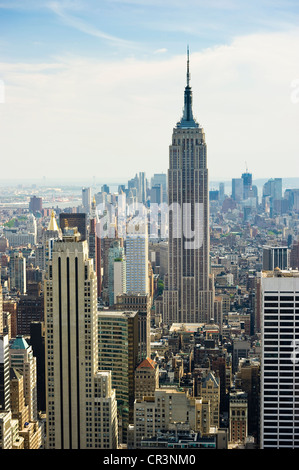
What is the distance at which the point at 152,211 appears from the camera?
9617mm

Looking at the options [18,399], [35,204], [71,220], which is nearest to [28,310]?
[71,220]

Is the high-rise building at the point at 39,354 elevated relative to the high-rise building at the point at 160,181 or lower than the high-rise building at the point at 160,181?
lower

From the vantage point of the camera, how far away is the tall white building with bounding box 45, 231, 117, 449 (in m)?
5.31

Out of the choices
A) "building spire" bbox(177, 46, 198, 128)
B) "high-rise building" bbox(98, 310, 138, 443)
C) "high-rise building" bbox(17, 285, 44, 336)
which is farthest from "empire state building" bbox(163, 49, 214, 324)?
"high-rise building" bbox(98, 310, 138, 443)

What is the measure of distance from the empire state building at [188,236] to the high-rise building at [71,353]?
20.3ft

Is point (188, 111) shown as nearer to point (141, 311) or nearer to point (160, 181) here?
point (160, 181)

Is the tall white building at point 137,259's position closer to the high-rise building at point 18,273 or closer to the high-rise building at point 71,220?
the high-rise building at point 18,273

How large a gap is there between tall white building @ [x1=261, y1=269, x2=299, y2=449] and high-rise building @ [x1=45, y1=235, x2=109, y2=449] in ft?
4.88

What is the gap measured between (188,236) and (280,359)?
7316 millimetres

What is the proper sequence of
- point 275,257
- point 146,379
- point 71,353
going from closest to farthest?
point 71,353
point 146,379
point 275,257

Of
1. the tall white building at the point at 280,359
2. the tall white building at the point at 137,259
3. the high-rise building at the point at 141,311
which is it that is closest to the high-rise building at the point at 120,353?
the high-rise building at the point at 141,311

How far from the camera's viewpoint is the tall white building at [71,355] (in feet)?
17.4

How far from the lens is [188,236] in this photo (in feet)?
42.5
